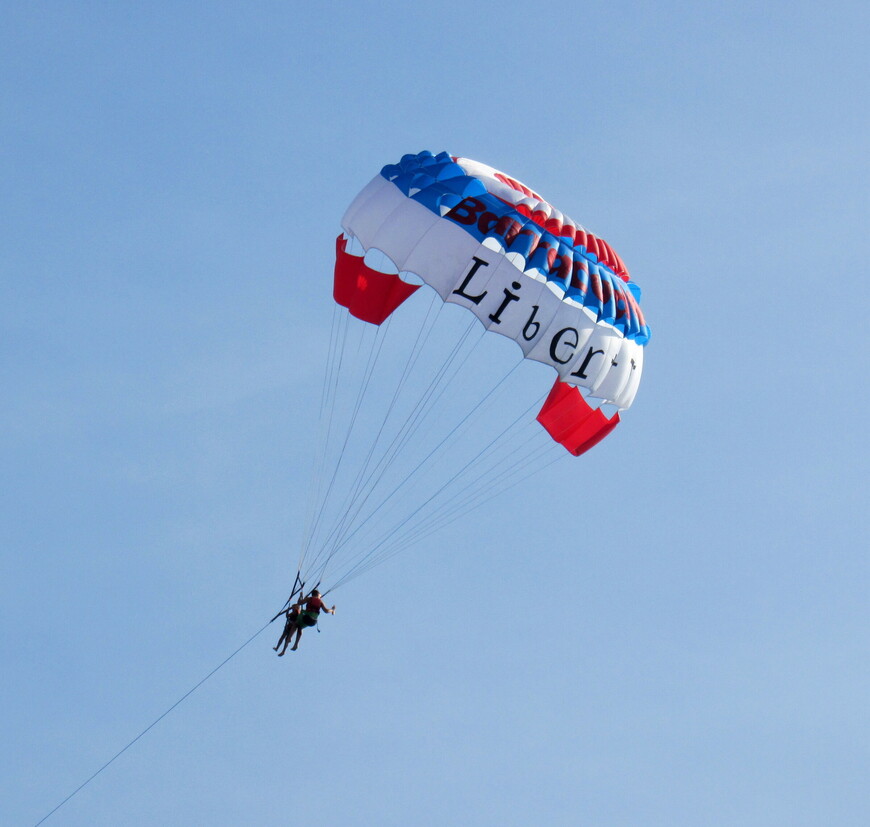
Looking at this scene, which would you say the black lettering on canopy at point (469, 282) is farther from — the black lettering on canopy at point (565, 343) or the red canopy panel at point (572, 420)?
the red canopy panel at point (572, 420)

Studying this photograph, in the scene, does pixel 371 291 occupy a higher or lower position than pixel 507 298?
higher

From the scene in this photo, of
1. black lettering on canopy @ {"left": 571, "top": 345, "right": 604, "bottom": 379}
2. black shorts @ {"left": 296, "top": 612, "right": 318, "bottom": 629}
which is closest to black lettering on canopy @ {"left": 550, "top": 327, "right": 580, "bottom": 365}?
black lettering on canopy @ {"left": 571, "top": 345, "right": 604, "bottom": 379}

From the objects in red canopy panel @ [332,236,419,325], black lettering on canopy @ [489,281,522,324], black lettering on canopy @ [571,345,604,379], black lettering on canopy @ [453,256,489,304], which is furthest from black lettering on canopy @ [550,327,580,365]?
red canopy panel @ [332,236,419,325]

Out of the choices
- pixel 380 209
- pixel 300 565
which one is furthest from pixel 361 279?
pixel 300 565

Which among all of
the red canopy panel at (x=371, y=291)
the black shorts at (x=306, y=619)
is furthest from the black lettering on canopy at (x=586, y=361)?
the black shorts at (x=306, y=619)

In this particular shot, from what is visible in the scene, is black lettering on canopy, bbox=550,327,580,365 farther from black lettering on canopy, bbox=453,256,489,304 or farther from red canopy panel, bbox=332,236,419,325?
red canopy panel, bbox=332,236,419,325

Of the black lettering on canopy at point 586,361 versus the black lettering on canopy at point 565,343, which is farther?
the black lettering on canopy at point 586,361

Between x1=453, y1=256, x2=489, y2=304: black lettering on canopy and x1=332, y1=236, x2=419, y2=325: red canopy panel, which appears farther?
x1=332, y1=236, x2=419, y2=325: red canopy panel

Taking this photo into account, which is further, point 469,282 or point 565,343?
point 565,343

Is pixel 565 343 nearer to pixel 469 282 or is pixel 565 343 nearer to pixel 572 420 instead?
pixel 469 282

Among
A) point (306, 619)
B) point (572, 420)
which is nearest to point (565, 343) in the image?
point (572, 420)

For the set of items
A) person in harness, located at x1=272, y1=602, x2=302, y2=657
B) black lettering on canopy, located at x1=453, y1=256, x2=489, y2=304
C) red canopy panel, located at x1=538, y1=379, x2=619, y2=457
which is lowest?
person in harness, located at x1=272, y1=602, x2=302, y2=657

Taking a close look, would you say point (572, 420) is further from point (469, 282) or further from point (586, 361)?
point (469, 282)

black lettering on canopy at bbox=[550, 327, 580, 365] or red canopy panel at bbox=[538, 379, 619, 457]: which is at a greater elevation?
red canopy panel at bbox=[538, 379, 619, 457]
